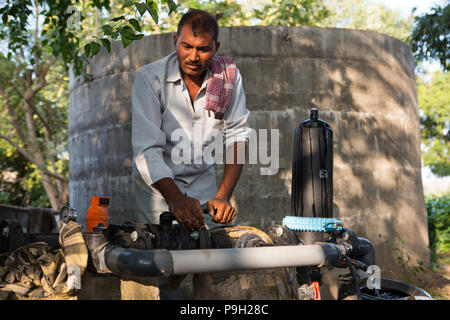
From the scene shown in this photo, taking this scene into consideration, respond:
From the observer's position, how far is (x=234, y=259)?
56.1 inches

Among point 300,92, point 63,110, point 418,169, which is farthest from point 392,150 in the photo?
point 63,110

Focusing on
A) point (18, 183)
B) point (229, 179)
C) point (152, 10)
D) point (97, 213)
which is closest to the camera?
point (229, 179)

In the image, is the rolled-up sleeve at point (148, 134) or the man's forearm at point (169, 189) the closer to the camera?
the man's forearm at point (169, 189)

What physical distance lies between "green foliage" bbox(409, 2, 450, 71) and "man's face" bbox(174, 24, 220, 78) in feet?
27.1

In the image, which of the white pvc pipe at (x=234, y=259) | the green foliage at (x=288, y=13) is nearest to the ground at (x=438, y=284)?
the white pvc pipe at (x=234, y=259)

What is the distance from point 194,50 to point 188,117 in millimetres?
355

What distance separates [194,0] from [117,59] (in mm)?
3864

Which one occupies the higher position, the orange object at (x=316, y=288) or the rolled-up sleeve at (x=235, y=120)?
the rolled-up sleeve at (x=235, y=120)

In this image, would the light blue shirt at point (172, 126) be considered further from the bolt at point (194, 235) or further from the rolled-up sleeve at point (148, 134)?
the bolt at point (194, 235)

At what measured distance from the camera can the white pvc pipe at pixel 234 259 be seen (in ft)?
4.54

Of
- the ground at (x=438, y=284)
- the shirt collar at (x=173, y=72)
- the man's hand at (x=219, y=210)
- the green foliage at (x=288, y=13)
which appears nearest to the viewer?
the man's hand at (x=219, y=210)

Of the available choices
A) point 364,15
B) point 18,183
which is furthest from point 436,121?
point 18,183

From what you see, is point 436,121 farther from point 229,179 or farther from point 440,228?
point 229,179

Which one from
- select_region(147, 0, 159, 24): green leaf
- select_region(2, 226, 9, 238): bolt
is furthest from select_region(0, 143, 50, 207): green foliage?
select_region(2, 226, 9, 238): bolt
